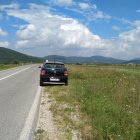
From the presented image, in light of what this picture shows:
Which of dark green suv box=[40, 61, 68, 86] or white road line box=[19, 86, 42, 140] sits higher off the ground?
dark green suv box=[40, 61, 68, 86]

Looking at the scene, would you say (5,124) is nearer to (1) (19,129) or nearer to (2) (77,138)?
(1) (19,129)

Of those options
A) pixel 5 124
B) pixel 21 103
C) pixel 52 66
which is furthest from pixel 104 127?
pixel 52 66

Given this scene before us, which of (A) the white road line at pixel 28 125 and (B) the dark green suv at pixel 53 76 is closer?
(A) the white road line at pixel 28 125

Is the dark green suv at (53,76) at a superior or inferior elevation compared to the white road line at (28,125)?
superior

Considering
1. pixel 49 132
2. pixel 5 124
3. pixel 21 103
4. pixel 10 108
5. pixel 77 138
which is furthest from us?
pixel 21 103

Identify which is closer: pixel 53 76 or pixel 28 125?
pixel 28 125

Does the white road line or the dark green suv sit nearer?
the white road line

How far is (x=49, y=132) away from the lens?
757cm

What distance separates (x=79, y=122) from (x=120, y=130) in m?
1.61

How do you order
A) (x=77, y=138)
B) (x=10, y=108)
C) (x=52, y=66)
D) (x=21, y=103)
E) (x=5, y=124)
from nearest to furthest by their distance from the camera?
(x=77, y=138) < (x=5, y=124) < (x=10, y=108) < (x=21, y=103) < (x=52, y=66)

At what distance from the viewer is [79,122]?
28.6 feet

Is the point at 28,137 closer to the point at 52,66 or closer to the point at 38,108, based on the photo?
the point at 38,108

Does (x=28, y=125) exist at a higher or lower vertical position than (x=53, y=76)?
lower

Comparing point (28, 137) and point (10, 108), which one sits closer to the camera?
point (28, 137)
